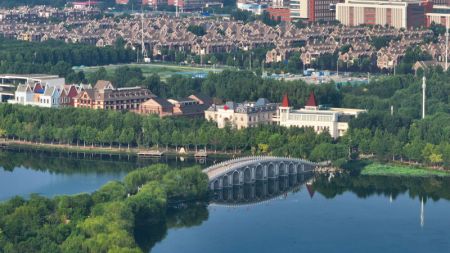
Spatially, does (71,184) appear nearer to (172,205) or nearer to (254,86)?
(172,205)

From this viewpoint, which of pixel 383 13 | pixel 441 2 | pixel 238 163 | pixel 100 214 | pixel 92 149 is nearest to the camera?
pixel 100 214

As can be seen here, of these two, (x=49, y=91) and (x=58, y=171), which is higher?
(x=49, y=91)

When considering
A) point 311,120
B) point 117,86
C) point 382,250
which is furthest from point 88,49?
point 382,250

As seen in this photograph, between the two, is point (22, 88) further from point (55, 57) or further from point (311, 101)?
point (55, 57)

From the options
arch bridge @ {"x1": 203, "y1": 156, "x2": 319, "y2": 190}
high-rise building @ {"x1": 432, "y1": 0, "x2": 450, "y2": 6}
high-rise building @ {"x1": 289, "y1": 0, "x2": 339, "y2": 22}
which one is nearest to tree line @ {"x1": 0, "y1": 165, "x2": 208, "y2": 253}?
arch bridge @ {"x1": 203, "y1": 156, "x2": 319, "y2": 190}

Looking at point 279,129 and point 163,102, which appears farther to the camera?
point 163,102

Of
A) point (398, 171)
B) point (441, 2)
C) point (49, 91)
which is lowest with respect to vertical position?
point (398, 171)

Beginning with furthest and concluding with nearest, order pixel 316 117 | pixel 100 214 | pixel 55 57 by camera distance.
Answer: pixel 55 57 → pixel 316 117 → pixel 100 214

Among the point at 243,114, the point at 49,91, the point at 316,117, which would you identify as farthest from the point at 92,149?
the point at 49,91
